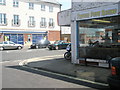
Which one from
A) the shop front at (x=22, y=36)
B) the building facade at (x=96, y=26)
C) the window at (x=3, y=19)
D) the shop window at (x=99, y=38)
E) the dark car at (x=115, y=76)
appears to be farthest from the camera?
the shop front at (x=22, y=36)

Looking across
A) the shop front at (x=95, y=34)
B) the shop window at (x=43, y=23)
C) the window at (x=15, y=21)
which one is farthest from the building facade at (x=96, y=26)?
the shop window at (x=43, y=23)

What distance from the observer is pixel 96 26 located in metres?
9.62

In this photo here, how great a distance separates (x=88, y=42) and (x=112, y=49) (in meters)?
1.67

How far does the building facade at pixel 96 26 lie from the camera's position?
8.17 m

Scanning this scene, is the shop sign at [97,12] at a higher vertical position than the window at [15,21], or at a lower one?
lower

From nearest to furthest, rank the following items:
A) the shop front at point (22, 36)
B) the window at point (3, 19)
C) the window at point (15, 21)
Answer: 1. the window at point (3, 19)
2. the shop front at point (22, 36)
3. the window at point (15, 21)

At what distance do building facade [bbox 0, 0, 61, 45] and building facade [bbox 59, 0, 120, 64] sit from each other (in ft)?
77.7

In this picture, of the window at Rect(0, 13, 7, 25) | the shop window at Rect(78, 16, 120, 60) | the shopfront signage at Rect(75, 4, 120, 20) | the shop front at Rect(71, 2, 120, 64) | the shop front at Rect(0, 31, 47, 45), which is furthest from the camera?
the shop front at Rect(0, 31, 47, 45)

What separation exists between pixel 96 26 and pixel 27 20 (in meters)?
26.4

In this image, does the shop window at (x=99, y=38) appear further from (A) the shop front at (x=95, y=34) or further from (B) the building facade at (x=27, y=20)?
(B) the building facade at (x=27, y=20)

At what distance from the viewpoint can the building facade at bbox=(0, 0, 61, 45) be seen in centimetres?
3133

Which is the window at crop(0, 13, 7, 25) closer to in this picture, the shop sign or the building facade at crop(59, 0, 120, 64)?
the building facade at crop(59, 0, 120, 64)

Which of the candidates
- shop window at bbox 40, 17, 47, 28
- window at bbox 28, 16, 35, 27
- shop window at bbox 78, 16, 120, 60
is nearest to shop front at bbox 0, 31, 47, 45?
shop window at bbox 40, 17, 47, 28

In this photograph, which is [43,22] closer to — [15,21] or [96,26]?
[15,21]
